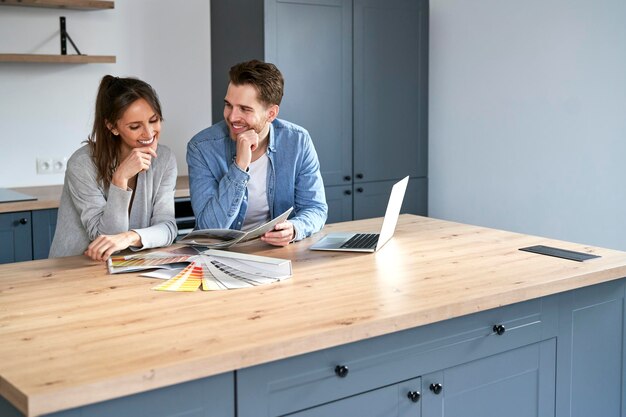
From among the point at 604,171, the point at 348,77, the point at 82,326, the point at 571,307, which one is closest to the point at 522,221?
→ the point at 604,171

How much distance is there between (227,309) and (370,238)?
3.24 feet

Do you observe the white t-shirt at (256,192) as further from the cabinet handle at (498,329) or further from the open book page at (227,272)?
the cabinet handle at (498,329)

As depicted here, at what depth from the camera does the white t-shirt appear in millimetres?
3068

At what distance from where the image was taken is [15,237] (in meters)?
3.83

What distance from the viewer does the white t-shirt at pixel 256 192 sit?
3068 millimetres

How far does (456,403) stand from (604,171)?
243 centimetres

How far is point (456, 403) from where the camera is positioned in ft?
7.24

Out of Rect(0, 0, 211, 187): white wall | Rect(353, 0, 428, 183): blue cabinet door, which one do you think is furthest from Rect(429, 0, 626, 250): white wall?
Rect(0, 0, 211, 187): white wall

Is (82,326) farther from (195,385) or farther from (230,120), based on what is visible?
(230,120)

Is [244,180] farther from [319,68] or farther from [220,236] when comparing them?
[319,68]

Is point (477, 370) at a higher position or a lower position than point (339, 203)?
lower

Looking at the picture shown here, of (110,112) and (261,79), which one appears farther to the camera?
(261,79)

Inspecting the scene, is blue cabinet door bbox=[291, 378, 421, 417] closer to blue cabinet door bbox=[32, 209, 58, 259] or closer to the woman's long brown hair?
the woman's long brown hair

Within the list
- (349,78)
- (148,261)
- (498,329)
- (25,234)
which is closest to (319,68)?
A: (349,78)
